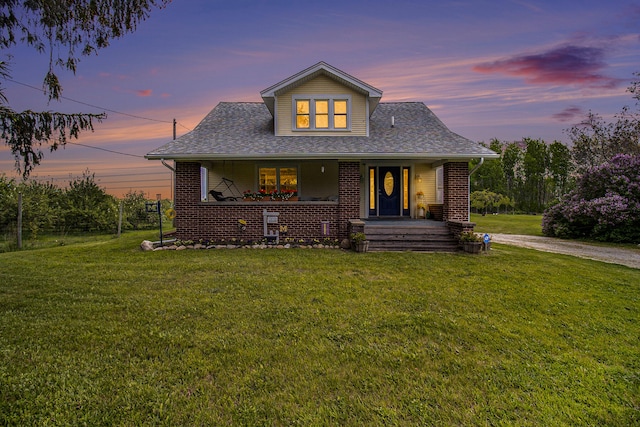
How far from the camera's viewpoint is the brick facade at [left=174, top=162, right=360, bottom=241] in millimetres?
10812

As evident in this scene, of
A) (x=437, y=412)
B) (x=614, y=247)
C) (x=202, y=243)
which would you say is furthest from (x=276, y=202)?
(x=614, y=247)

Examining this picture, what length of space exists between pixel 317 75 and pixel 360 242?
6795 mm

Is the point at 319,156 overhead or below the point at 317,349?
overhead

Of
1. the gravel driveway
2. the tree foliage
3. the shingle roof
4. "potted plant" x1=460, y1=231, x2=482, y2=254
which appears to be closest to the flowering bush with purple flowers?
the gravel driveway

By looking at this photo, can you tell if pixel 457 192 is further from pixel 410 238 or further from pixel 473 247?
pixel 410 238

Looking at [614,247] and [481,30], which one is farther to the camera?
[481,30]

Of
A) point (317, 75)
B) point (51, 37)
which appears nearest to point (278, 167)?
point (317, 75)

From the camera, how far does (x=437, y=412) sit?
2.52m

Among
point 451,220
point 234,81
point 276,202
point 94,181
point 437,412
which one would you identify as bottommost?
point 437,412

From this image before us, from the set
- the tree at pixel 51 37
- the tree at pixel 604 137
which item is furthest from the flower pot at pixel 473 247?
the tree at pixel 604 137

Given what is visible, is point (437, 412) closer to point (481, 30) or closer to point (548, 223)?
point (481, 30)

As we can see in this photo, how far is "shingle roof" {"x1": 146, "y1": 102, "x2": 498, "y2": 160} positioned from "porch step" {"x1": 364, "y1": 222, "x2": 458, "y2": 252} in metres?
2.48

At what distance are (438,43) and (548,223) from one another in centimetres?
993

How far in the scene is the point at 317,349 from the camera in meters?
3.51
